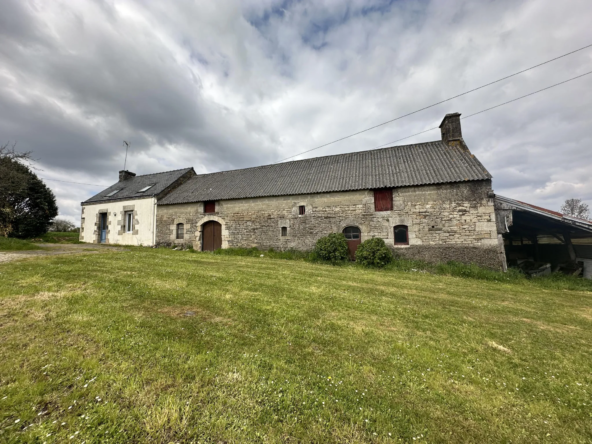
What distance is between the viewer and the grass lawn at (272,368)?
2.18 metres

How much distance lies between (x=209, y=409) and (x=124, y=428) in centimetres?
68

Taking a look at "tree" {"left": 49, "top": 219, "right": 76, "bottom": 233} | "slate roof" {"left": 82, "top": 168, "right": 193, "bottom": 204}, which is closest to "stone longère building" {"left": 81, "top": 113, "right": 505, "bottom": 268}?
"slate roof" {"left": 82, "top": 168, "right": 193, "bottom": 204}

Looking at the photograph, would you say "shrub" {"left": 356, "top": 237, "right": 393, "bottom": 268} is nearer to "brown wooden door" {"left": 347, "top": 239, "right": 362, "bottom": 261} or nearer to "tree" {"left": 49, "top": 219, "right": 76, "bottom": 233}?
"brown wooden door" {"left": 347, "top": 239, "right": 362, "bottom": 261}

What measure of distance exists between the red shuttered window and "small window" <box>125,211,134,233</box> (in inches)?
746

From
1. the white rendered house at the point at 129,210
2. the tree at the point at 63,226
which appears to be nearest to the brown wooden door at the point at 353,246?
the white rendered house at the point at 129,210

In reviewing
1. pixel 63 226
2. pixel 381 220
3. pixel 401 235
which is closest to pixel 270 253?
pixel 381 220

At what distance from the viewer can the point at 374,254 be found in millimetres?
12047

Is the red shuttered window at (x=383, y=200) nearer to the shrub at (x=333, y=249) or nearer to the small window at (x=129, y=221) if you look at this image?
the shrub at (x=333, y=249)

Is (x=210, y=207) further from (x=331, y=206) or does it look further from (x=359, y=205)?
(x=359, y=205)

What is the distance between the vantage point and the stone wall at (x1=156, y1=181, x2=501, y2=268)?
11.7 m

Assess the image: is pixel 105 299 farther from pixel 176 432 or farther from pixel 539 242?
pixel 539 242

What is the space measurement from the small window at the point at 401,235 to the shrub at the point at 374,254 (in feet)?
Answer: 3.60

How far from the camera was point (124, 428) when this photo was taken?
2045 millimetres

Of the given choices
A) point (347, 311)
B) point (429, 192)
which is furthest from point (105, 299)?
point (429, 192)
